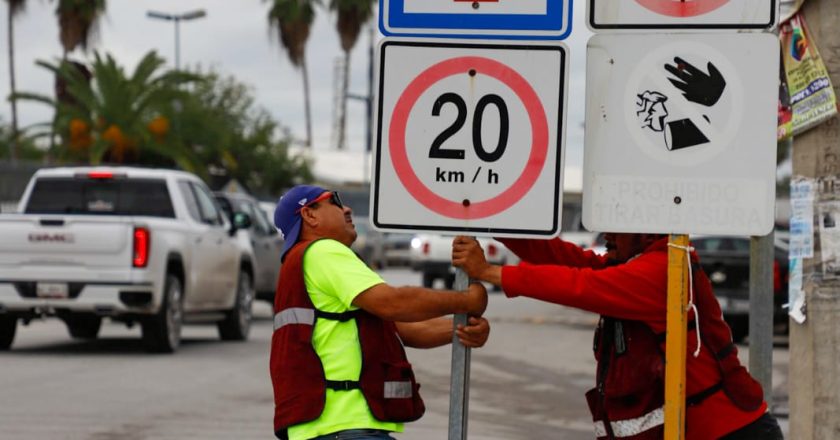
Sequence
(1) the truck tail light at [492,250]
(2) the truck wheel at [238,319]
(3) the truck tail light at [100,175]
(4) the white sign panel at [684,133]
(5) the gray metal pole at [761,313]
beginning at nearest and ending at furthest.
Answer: (4) the white sign panel at [684,133], (5) the gray metal pole at [761,313], (3) the truck tail light at [100,175], (2) the truck wheel at [238,319], (1) the truck tail light at [492,250]

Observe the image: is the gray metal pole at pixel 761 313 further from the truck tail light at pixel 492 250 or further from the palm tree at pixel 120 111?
the palm tree at pixel 120 111

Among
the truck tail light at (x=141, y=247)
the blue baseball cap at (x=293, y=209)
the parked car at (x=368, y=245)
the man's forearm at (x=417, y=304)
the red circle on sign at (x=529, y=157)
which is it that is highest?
the red circle on sign at (x=529, y=157)

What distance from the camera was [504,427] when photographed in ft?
38.1

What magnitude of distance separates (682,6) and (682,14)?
0.02 m

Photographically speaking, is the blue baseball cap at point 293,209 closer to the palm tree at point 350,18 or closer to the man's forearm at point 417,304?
the man's forearm at point 417,304

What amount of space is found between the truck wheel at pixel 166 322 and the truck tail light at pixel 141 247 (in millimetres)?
403

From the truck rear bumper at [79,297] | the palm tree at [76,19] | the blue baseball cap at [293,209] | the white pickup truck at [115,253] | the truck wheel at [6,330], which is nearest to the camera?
the blue baseball cap at [293,209]

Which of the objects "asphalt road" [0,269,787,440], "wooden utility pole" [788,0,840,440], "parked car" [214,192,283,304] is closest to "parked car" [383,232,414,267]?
"parked car" [214,192,283,304]

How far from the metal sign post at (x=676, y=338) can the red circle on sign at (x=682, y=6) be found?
0.64 m

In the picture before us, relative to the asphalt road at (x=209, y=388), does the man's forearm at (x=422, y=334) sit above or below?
above

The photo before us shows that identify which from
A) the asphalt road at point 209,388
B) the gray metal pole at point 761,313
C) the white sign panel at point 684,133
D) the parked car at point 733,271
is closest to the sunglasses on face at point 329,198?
the white sign panel at point 684,133

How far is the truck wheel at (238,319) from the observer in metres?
19.2

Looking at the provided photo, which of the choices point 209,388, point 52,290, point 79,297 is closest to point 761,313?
point 209,388

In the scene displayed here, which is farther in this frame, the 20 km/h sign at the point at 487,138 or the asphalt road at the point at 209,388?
the asphalt road at the point at 209,388
